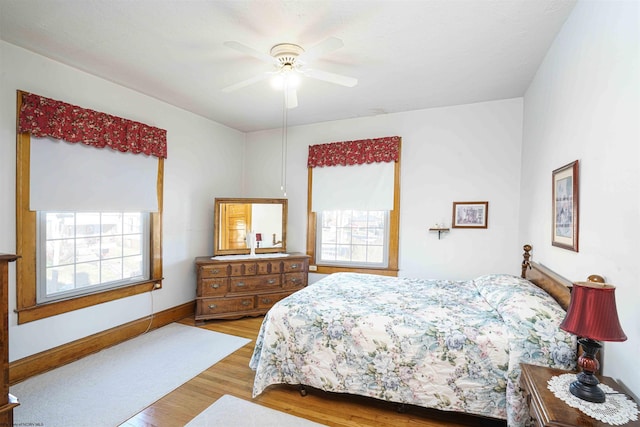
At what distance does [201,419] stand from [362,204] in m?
2.93

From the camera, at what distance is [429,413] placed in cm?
218

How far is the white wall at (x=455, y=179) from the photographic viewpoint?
3.57 metres

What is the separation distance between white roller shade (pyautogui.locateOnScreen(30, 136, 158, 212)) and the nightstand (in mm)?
3591

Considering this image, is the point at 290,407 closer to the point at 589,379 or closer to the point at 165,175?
the point at 589,379

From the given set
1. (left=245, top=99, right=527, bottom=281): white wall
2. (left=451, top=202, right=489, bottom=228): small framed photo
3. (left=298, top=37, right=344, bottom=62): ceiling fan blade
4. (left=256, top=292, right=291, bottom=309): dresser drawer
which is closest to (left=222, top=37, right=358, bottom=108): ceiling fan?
(left=298, top=37, right=344, bottom=62): ceiling fan blade

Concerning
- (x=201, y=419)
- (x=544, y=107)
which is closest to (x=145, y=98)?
(x=201, y=419)

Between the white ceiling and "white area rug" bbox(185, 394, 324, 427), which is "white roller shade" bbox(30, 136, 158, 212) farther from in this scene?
"white area rug" bbox(185, 394, 324, 427)

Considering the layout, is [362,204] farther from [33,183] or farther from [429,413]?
[33,183]

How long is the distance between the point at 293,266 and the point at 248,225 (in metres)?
0.86

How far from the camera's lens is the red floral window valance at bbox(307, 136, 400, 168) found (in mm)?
4016

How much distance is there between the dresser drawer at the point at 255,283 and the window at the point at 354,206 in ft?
2.16

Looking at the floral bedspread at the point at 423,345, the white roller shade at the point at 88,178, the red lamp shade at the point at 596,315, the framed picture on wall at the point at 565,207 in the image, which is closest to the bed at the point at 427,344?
the floral bedspread at the point at 423,345

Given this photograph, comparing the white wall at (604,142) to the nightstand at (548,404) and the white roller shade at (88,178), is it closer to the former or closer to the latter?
the nightstand at (548,404)

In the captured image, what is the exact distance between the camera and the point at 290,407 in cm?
222
